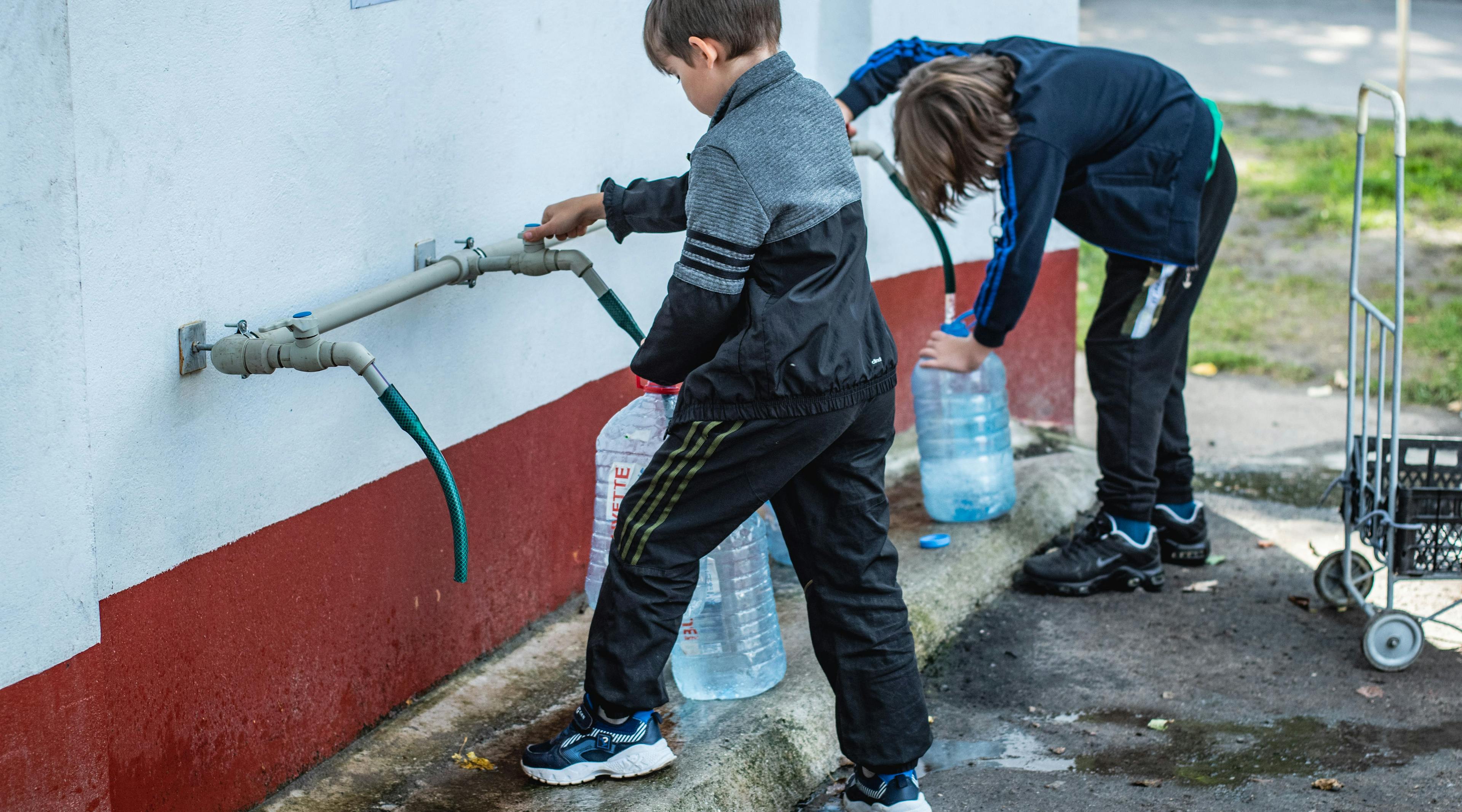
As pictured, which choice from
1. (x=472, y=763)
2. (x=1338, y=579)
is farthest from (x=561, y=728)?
(x=1338, y=579)

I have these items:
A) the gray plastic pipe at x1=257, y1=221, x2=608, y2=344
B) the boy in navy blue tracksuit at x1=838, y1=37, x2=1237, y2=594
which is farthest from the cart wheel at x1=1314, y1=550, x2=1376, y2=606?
the gray plastic pipe at x1=257, y1=221, x2=608, y2=344

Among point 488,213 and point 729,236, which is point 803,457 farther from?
point 488,213

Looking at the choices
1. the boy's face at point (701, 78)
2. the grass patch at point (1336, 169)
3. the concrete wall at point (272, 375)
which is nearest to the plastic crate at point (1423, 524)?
the concrete wall at point (272, 375)

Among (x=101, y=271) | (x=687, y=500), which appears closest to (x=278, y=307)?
(x=101, y=271)

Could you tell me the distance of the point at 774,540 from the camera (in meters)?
4.07

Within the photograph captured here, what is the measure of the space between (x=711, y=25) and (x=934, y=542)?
2.15 meters

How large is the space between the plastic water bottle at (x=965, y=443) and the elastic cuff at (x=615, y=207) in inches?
74.3

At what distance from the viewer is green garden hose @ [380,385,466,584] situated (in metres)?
2.42

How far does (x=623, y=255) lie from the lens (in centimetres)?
374

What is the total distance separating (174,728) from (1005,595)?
2.48 m

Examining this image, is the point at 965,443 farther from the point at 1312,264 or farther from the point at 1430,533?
the point at 1312,264

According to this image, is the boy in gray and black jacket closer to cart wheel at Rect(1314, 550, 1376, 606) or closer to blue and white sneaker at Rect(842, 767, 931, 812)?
blue and white sneaker at Rect(842, 767, 931, 812)

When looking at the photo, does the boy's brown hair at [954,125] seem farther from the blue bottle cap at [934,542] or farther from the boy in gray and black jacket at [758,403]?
the blue bottle cap at [934,542]

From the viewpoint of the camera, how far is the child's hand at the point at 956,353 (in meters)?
3.72
